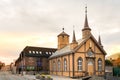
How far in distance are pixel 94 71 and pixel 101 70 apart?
8.40 ft

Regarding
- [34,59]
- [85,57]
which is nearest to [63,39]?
[34,59]

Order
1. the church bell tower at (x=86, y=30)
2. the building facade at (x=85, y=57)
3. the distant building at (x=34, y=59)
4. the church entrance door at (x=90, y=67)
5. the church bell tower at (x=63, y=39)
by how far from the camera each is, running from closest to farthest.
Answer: the building facade at (x=85, y=57), the church entrance door at (x=90, y=67), the church bell tower at (x=86, y=30), the church bell tower at (x=63, y=39), the distant building at (x=34, y=59)

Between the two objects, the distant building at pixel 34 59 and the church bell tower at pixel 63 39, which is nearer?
the church bell tower at pixel 63 39

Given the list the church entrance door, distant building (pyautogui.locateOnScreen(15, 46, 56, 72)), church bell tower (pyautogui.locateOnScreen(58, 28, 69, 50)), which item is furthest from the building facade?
distant building (pyautogui.locateOnScreen(15, 46, 56, 72))

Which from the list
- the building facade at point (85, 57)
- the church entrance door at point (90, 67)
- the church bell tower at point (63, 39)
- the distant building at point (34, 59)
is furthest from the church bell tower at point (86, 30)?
the distant building at point (34, 59)

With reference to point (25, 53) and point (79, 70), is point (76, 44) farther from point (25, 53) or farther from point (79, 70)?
point (25, 53)

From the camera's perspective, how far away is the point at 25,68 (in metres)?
90.5

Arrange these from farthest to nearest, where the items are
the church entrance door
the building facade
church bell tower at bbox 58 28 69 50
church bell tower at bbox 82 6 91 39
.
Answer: church bell tower at bbox 58 28 69 50 → church bell tower at bbox 82 6 91 39 → the church entrance door → the building facade

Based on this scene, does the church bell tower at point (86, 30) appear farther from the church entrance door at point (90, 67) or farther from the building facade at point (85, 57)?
the church entrance door at point (90, 67)

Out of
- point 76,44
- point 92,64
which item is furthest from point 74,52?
point 92,64

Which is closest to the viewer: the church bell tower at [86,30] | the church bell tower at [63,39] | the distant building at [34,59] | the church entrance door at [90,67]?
the church entrance door at [90,67]

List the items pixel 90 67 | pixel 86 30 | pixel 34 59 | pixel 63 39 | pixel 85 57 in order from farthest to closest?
pixel 34 59 < pixel 63 39 < pixel 86 30 < pixel 90 67 < pixel 85 57

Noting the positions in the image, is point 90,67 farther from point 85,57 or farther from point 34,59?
point 34,59

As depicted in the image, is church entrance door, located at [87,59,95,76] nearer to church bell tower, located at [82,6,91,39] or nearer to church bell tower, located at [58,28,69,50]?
church bell tower, located at [82,6,91,39]
